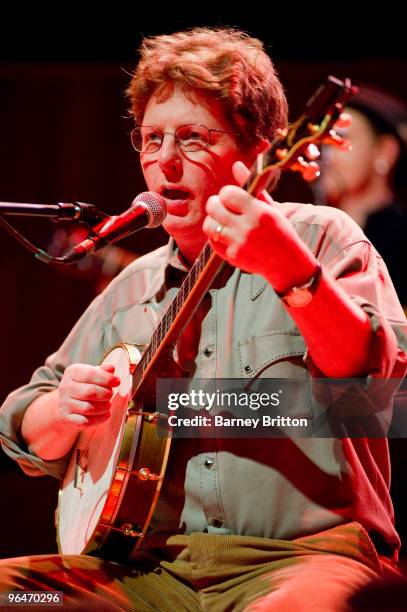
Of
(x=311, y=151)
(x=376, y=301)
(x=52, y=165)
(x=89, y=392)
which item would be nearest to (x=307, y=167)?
(x=311, y=151)

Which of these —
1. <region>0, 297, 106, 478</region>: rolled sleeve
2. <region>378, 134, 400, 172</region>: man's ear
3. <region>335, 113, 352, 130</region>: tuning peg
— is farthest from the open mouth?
<region>378, 134, 400, 172</region>: man's ear

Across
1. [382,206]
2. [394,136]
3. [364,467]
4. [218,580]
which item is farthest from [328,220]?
[394,136]

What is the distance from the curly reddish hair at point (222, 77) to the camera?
2100 mm

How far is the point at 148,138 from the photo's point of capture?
7.06ft

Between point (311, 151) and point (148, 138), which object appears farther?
point (148, 138)

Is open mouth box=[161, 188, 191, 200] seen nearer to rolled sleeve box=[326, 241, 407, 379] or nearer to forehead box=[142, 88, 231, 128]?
forehead box=[142, 88, 231, 128]

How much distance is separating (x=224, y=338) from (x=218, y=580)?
0.59m

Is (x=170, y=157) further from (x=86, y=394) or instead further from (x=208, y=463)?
(x=208, y=463)

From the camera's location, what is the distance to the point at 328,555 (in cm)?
166

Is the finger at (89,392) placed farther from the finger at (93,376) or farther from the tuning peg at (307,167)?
the tuning peg at (307,167)

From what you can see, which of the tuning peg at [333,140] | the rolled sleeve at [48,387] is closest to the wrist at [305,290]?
the tuning peg at [333,140]

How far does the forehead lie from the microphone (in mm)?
324

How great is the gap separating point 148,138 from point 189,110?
0.49 ft

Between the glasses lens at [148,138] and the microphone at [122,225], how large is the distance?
32 centimetres
